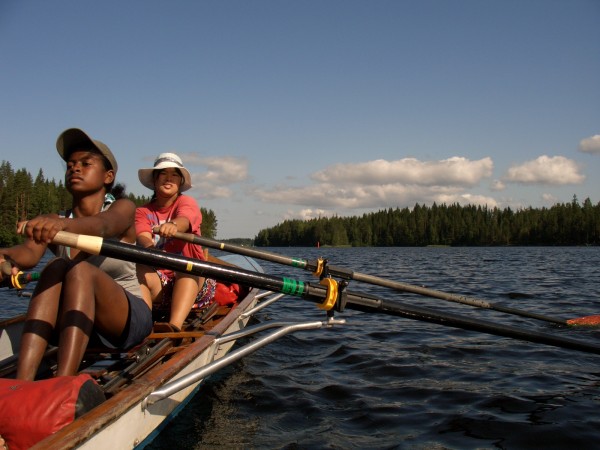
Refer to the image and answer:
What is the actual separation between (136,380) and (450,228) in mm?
149067

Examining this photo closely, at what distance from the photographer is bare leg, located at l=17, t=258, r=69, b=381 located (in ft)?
10.1

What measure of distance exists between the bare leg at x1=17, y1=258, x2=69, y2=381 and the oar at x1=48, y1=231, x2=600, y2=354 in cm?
47

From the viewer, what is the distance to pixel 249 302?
7371 mm

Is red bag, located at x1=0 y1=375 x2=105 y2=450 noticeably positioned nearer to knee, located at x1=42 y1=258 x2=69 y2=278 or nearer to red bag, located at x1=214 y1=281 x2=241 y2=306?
knee, located at x1=42 y1=258 x2=69 y2=278

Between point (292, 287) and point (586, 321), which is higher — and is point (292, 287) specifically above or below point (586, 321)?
above

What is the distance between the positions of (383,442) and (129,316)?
240cm

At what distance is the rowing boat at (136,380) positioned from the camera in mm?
2484

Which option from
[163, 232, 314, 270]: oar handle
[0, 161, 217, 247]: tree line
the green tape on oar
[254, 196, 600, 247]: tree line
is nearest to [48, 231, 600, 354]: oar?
the green tape on oar

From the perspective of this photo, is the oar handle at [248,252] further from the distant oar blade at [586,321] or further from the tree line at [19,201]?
the tree line at [19,201]

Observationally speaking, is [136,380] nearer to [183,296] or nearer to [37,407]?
[37,407]

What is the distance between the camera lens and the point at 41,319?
321 centimetres

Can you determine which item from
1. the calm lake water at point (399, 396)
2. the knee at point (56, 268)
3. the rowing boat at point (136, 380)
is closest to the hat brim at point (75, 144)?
the knee at point (56, 268)

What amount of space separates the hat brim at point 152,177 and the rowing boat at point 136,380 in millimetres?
1697

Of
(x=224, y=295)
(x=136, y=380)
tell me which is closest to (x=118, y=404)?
(x=136, y=380)
